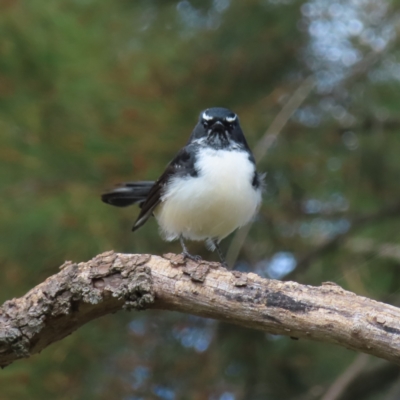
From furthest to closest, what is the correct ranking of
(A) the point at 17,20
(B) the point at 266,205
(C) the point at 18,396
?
1. (B) the point at 266,205
2. (A) the point at 17,20
3. (C) the point at 18,396

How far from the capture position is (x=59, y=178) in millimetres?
4152

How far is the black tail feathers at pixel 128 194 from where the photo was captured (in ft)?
13.4

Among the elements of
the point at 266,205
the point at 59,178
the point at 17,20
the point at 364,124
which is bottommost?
the point at 59,178

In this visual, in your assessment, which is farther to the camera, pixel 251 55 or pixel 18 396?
pixel 251 55

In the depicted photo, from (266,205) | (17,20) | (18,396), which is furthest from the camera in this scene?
(266,205)

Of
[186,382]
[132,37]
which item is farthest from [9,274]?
[132,37]

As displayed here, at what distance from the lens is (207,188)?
366cm

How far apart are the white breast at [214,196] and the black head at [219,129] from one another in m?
0.08

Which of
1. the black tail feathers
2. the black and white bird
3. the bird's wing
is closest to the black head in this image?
the black and white bird

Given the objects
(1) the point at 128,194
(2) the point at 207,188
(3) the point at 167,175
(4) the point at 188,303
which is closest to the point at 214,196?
(2) the point at 207,188

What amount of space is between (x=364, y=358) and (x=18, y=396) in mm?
1935

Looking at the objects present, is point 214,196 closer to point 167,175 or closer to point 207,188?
point 207,188

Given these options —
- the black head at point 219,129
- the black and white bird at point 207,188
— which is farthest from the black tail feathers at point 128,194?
the black head at point 219,129

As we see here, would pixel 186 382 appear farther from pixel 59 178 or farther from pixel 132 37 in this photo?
pixel 132 37
